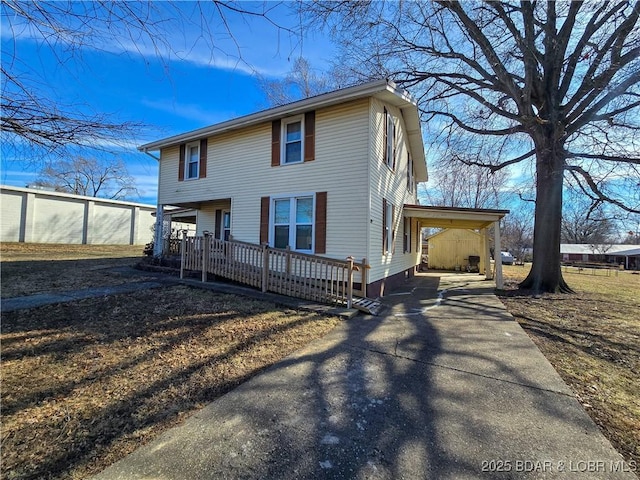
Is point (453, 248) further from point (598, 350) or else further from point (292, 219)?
point (598, 350)

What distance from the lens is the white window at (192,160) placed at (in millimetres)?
11852

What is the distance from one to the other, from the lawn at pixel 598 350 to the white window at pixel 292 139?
284 inches

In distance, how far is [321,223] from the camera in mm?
8648

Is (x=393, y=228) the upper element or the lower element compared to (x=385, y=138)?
lower

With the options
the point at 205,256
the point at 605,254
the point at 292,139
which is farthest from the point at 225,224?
the point at 605,254

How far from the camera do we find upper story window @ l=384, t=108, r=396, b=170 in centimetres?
961

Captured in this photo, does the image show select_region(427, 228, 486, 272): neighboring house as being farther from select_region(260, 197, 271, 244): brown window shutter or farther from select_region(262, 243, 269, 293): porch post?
select_region(262, 243, 269, 293): porch post

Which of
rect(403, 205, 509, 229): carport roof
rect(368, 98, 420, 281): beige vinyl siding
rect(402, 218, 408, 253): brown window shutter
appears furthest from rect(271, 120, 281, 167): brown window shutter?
rect(402, 218, 408, 253): brown window shutter

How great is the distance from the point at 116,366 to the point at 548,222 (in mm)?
12795

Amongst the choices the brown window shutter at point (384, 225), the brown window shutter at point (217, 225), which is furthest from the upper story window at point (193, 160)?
the brown window shutter at point (384, 225)

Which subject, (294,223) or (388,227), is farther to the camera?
(388,227)

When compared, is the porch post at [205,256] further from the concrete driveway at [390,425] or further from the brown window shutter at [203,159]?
the concrete driveway at [390,425]

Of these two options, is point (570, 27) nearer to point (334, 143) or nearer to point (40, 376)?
point (334, 143)

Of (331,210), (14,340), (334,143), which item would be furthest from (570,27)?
(14,340)
